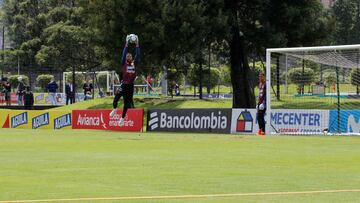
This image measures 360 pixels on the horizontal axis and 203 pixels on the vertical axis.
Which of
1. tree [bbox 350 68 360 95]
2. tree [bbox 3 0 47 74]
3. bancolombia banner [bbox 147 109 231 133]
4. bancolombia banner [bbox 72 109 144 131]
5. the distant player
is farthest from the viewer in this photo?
tree [bbox 3 0 47 74]

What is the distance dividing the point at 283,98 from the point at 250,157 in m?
18.2

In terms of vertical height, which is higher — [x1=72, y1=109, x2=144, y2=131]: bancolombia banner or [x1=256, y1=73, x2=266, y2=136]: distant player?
[x1=256, y1=73, x2=266, y2=136]: distant player

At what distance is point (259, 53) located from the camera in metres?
45.8

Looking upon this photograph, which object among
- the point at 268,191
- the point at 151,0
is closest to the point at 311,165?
the point at 268,191

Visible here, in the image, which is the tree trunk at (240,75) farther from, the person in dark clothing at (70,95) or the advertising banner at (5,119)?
the person in dark clothing at (70,95)

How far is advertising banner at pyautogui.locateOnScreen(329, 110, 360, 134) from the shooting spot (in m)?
30.3

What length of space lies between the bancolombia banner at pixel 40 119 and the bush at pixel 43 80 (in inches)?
1437

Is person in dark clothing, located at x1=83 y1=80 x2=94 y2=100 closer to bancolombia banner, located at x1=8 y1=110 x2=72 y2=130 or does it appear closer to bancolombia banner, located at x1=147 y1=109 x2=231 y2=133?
bancolombia banner, located at x1=8 y1=110 x2=72 y2=130

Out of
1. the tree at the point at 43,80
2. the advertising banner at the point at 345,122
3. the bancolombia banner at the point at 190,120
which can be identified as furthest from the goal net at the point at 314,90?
the tree at the point at 43,80

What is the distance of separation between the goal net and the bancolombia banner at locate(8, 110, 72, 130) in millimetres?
10847

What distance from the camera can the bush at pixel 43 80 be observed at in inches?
3103

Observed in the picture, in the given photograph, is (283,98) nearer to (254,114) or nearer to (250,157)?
(254,114)

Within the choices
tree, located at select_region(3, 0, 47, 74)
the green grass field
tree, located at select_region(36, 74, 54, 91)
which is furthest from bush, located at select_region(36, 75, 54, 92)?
the green grass field

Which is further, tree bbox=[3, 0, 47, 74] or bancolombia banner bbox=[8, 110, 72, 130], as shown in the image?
tree bbox=[3, 0, 47, 74]
